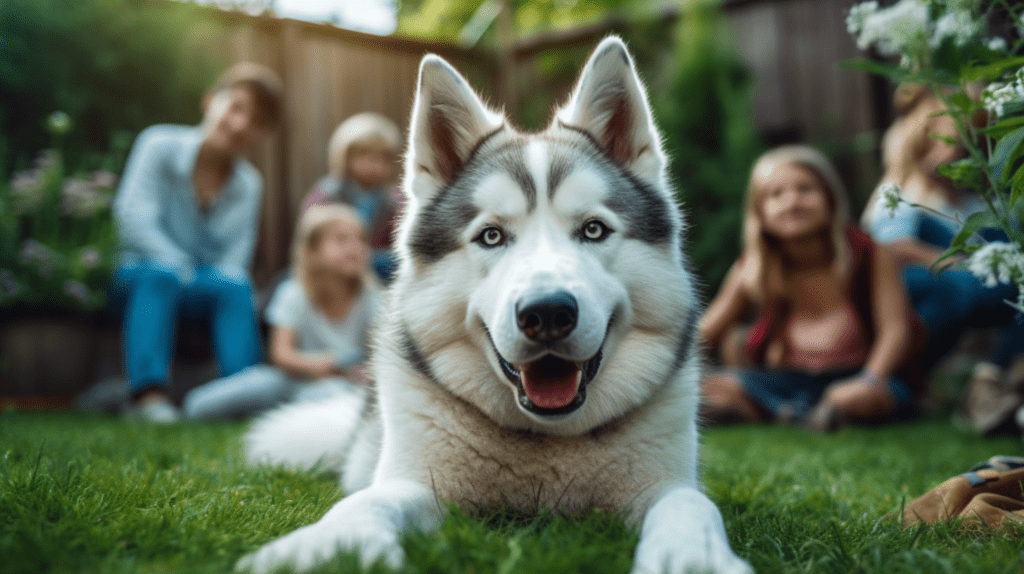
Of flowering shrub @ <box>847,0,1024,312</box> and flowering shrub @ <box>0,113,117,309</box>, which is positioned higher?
flowering shrub @ <box>847,0,1024,312</box>

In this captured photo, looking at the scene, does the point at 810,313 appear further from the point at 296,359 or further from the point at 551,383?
the point at 551,383

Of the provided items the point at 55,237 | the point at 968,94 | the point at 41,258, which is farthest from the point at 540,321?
the point at 55,237

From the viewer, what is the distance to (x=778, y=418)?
5109 mm

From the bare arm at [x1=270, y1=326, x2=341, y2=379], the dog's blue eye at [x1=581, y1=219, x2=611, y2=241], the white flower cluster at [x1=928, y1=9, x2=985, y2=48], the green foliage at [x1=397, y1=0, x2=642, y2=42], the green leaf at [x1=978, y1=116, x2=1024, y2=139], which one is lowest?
the bare arm at [x1=270, y1=326, x2=341, y2=379]

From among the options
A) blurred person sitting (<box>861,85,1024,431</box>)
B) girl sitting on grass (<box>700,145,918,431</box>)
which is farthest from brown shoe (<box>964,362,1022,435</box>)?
blurred person sitting (<box>861,85,1024,431</box>)

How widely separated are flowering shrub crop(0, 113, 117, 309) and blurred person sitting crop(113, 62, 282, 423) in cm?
22

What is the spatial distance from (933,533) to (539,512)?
992 millimetres

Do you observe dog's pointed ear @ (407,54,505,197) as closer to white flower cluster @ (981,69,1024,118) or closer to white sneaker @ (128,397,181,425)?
white flower cluster @ (981,69,1024,118)

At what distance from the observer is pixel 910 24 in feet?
7.00

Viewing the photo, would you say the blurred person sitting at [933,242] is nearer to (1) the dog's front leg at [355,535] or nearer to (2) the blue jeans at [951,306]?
(2) the blue jeans at [951,306]

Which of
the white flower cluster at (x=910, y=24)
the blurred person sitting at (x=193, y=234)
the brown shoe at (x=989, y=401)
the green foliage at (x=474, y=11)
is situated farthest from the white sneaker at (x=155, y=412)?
the green foliage at (x=474, y=11)

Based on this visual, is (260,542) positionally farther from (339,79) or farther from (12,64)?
(339,79)

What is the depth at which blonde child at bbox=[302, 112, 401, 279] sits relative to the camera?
6.21 metres

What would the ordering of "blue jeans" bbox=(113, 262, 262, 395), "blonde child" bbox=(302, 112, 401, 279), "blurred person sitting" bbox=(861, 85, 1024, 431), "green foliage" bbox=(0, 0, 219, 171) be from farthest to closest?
1. "green foliage" bbox=(0, 0, 219, 171)
2. "blonde child" bbox=(302, 112, 401, 279)
3. "blue jeans" bbox=(113, 262, 262, 395)
4. "blurred person sitting" bbox=(861, 85, 1024, 431)
